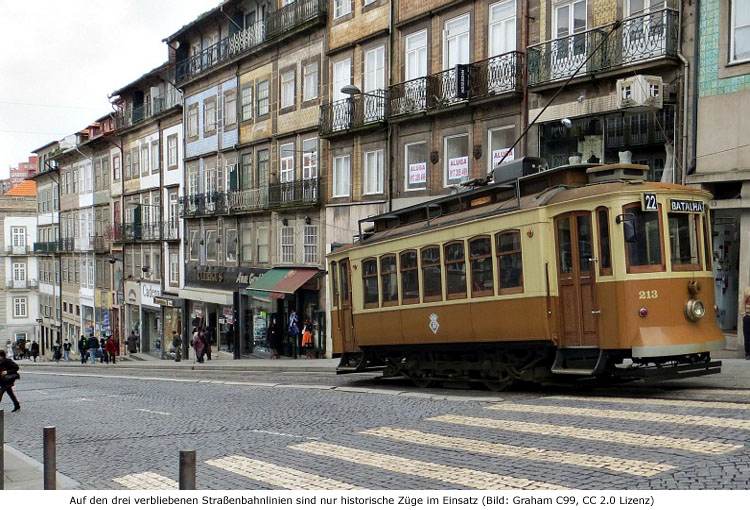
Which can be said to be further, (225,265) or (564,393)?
(225,265)

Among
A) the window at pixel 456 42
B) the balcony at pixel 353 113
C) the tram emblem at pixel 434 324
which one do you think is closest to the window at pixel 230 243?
the balcony at pixel 353 113

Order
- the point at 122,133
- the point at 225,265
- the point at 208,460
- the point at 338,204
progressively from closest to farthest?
the point at 208,460 < the point at 338,204 < the point at 225,265 < the point at 122,133

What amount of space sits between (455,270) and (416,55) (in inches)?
543

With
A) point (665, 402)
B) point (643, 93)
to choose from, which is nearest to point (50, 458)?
point (665, 402)

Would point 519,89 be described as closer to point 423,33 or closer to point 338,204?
point 423,33

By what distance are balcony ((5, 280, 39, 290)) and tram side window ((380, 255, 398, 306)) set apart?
6955 centimetres

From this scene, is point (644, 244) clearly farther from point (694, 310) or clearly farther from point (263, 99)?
point (263, 99)

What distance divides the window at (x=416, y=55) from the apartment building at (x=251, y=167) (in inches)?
212

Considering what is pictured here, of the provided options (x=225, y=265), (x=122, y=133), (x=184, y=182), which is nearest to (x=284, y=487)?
(x=225, y=265)

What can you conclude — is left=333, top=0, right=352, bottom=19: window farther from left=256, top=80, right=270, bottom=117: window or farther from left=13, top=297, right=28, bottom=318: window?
left=13, top=297, right=28, bottom=318: window

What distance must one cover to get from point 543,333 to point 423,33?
52.5 ft

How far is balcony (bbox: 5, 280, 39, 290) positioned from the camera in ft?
262

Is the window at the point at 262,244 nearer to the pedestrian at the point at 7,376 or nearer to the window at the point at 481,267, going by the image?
the pedestrian at the point at 7,376

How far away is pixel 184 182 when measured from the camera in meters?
44.5
